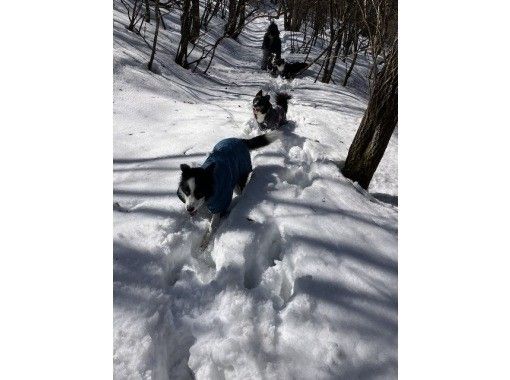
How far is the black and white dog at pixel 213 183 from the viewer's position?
235 centimetres

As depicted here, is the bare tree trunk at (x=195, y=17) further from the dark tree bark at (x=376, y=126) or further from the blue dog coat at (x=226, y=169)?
the dark tree bark at (x=376, y=126)

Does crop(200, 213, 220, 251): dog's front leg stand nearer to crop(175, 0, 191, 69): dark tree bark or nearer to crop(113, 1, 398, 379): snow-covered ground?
crop(113, 1, 398, 379): snow-covered ground

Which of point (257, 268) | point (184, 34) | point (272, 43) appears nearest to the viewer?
point (257, 268)

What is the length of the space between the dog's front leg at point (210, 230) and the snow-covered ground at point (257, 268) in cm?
5

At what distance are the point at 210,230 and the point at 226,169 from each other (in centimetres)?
49

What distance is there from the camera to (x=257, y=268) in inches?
85.3

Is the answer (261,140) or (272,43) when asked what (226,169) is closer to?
(261,140)

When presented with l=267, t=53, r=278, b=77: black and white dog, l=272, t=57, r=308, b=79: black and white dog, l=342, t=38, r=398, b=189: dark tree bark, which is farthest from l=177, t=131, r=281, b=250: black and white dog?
l=267, t=53, r=278, b=77: black and white dog

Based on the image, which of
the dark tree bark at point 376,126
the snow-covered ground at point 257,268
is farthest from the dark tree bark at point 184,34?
the dark tree bark at point 376,126

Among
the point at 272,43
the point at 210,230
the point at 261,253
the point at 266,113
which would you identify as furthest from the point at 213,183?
the point at 272,43
